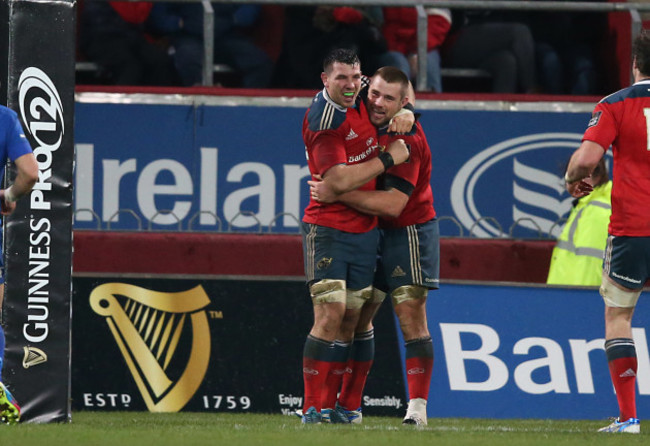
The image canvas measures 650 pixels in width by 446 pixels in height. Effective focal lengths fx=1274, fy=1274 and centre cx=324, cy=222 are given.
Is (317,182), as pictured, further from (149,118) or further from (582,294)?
(149,118)

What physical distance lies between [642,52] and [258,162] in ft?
15.3

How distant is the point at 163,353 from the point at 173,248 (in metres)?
1.70

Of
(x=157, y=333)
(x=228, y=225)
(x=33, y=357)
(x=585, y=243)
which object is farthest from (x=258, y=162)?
(x=33, y=357)

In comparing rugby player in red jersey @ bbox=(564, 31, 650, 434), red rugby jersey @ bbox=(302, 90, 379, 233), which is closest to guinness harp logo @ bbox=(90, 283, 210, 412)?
red rugby jersey @ bbox=(302, 90, 379, 233)

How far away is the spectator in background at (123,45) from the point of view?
11297mm

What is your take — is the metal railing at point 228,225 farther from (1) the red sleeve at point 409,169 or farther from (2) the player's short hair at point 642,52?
(2) the player's short hair at point 642,52

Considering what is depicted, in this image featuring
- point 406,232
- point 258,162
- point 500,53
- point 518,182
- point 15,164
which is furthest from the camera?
point 500,53

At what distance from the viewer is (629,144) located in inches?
277

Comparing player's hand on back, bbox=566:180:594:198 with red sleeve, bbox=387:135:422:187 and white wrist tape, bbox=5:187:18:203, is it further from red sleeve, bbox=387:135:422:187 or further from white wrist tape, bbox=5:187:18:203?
white wrist tape, bbox=5:187:18:203

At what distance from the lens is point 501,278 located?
10.8 m

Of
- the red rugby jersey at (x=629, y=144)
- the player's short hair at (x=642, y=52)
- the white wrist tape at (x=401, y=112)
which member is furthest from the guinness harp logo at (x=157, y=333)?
the player's short hair at (x=642, y=52)

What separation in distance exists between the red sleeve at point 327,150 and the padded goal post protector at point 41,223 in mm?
1399

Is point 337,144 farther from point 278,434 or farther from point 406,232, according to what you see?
point 278,434

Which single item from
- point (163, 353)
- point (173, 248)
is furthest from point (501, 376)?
point (173, 248)
